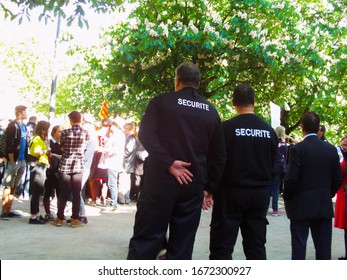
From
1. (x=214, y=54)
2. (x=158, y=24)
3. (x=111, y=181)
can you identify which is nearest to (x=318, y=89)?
(x=214, y=54)

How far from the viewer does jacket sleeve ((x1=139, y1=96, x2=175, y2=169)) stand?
3836mm

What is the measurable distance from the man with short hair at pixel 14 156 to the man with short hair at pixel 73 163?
1.05 metres

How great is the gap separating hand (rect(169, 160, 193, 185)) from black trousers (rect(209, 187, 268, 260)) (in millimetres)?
682

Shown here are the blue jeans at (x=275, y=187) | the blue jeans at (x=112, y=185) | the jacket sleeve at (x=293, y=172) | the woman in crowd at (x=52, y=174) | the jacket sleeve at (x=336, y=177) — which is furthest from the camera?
the blue jeans at (x=275, y=187)

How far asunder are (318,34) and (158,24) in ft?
19.5

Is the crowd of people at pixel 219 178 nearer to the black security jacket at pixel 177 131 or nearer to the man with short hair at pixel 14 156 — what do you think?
the black security jacket at pixel 177 131

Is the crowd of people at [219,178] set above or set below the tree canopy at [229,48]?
below

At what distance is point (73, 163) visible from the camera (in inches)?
315

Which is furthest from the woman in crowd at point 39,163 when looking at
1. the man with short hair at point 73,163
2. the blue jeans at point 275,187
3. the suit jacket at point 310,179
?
the blue jeans at point 275,187

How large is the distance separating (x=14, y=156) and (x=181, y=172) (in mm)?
5561

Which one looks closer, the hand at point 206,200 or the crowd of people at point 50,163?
the hand at point 206,200

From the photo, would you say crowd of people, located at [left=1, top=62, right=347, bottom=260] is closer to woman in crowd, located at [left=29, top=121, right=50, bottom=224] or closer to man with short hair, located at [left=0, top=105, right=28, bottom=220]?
woman in crowd, located at [left=29, top=121, right=50, bottom=224]

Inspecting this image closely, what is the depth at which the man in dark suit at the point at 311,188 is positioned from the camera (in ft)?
16.6

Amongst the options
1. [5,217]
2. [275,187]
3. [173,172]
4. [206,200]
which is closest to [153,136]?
[173,172]
